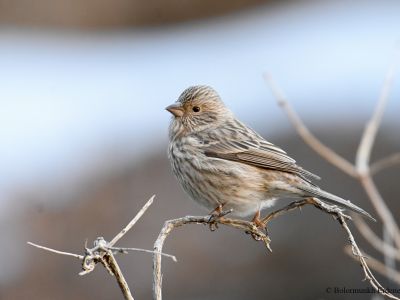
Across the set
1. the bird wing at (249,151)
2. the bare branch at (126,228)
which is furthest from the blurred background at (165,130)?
the bare branch at (126,228)

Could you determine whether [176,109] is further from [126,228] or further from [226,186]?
[126,228]

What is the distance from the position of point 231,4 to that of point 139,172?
10.1 m

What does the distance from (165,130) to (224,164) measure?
20.8 ft

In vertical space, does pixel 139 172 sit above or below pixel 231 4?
below

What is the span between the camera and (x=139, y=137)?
501 inches

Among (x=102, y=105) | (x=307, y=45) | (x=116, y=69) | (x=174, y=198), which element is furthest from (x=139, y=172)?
(x=307, y=45)

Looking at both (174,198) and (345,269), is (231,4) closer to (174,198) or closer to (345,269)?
(174,198)

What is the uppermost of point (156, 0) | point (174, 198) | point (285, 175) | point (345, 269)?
point (156, 0)

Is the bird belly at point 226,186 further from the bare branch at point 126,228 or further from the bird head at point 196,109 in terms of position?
the bare branch at point 126,228

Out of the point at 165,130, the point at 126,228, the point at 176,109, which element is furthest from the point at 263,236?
the point at 165,130

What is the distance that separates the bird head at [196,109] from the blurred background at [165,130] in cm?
272

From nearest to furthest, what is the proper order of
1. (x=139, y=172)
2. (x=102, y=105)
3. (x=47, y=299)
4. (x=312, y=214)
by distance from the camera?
(x=47, y=299) < (x=312, y=214) < (x=139, y=172) < (x=102, y=105)

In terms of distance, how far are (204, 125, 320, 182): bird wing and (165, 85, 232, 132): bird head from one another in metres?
0.23

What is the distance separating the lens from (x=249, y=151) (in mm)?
6871
